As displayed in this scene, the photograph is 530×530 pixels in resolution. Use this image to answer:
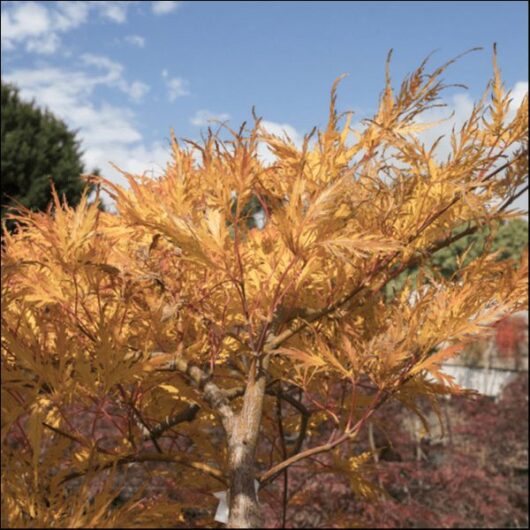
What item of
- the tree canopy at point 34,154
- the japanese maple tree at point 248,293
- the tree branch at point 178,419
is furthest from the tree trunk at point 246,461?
the tree canopy at point 34,154

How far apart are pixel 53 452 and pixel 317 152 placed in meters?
1.20

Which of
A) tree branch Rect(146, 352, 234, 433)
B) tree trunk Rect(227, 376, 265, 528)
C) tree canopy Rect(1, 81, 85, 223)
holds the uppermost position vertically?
tree canopy Rect(1, 81, 85, 223)

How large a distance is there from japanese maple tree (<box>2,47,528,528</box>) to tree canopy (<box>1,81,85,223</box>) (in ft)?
33.3

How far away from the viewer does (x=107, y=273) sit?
6.18 feet

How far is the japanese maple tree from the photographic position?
1608mm

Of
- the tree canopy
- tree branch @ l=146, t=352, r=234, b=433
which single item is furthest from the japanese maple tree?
the tree canopy

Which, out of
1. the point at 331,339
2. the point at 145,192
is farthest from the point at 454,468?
the point at 145,192

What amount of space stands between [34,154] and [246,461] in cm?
1171

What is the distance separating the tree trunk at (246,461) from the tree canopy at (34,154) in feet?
34.2

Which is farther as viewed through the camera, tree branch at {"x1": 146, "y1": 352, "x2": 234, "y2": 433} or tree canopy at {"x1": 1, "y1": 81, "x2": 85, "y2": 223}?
tree canopy at {"x1": 1, "y1": 81, "x2": 85, "y2": 223}

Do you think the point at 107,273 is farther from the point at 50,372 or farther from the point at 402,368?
the point at 402,368

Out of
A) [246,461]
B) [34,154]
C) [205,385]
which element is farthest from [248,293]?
[34,154]

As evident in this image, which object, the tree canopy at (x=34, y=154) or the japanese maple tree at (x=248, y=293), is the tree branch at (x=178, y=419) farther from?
the tree canopy at (x=34, y=154)

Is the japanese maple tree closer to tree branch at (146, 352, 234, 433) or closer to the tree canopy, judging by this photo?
tree branch at (146, 352, 234, 433)
